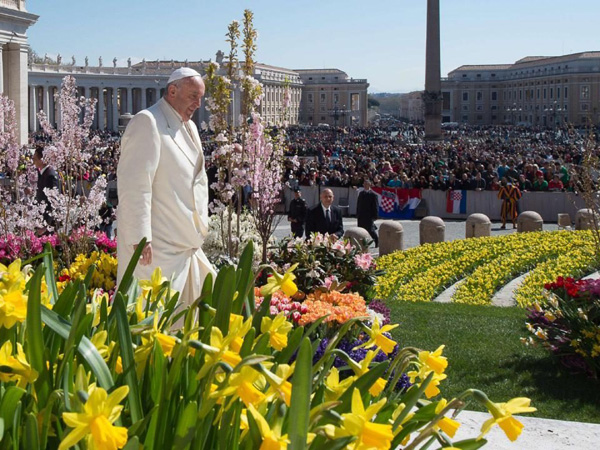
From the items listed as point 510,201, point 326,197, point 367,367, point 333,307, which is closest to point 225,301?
point 367,367

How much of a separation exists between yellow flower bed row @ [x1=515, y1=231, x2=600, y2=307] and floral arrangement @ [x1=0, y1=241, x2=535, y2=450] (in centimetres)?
780

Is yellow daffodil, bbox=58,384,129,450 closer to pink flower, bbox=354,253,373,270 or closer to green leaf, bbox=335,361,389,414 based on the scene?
green leaf, bbox=335,361,389,414

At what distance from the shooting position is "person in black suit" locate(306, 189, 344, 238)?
11797 millimetres

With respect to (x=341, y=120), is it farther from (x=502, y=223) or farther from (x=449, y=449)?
(x=449, y=449)

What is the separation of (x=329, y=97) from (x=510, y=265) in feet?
476

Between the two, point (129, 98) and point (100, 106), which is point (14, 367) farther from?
point (129, 98)

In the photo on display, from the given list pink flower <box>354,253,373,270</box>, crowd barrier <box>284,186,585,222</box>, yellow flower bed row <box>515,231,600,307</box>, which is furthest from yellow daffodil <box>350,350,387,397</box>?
crowd barrier <box>284,186,585,222</box>

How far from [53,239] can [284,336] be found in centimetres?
733

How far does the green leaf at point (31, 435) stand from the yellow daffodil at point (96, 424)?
22 centimetres

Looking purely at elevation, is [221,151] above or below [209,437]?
above

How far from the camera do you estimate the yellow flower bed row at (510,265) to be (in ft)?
35.1

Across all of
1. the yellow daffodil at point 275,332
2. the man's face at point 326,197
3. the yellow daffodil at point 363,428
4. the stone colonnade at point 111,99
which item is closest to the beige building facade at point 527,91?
the stone colonnade at point 111,99

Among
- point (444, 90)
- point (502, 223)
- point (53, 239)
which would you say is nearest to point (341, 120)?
point (444, 90)

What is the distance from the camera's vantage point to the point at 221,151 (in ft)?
26.9
